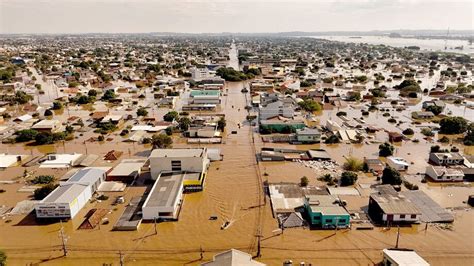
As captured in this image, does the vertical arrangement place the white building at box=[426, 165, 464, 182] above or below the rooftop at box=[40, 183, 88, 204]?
below

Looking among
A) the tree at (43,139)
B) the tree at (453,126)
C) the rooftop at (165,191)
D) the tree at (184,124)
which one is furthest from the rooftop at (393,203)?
the tree at (43,139)

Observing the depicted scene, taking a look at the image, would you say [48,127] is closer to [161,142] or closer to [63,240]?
[161,142]

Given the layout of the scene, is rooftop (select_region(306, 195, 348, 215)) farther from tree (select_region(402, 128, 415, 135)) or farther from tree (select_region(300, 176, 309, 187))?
tree (select_region(402, 128, 415, 135))

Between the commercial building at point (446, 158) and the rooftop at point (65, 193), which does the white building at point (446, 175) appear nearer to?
the commercial building at point (446, 158)

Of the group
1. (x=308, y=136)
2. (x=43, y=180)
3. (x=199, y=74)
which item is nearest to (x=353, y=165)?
(x=308, y=136)

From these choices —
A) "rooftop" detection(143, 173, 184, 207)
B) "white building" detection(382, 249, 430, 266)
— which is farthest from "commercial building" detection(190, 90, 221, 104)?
"white building" detection(382, 249, 430, 266)

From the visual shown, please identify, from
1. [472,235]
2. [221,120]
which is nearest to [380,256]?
[472,235]

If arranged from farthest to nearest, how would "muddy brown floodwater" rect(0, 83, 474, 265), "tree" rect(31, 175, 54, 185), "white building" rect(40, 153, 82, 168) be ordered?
1. "white building" rect(40, 153, 82, 168)
2. "tree" rect(31, 175, 54, 185)
3. "muddy brown floodwater" rect(0, 83, 474, 265)

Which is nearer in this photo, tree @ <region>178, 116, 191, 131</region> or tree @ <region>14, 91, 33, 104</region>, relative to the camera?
tree @ <region>178, 116, 191, 131</region>
